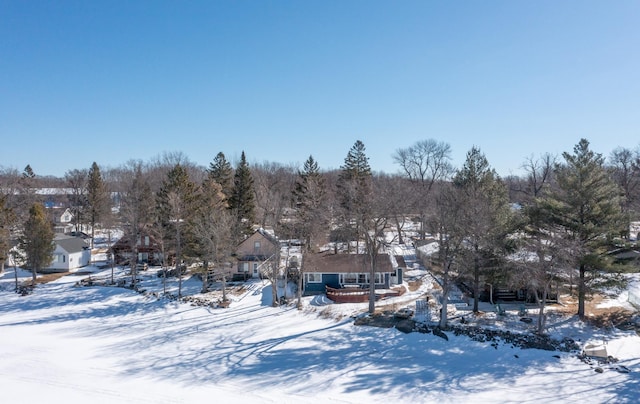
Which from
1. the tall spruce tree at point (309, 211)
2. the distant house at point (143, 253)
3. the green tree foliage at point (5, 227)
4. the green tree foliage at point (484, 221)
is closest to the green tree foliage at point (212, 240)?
the tall spruce tree at point (309, 211)

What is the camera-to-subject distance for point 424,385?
50.9 ft

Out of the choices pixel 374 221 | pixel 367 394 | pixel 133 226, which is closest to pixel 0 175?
pixel 133 226

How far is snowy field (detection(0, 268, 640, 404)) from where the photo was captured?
14.7 meters

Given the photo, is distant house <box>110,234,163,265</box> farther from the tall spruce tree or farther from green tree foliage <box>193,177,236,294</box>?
the tall spruce tree

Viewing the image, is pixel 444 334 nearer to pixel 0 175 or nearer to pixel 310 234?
pixel 310 234

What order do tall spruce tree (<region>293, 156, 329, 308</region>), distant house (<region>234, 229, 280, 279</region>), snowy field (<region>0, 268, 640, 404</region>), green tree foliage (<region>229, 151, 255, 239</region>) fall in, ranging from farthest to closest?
green tree foliage (<region>229, 151, 255, 239</region>), distant house (<region>234, 229, 280, 279</region>), tall spruce tree (<region>293, 156, 329, 308</region>), snowy field (<region>0, 268, 640, 404</region>)

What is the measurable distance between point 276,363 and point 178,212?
1799 cm

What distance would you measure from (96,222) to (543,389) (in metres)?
54.9

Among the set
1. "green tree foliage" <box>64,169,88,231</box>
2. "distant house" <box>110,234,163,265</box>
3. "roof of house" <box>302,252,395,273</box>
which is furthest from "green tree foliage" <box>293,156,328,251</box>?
"green tree foliage" <box>64,169,88,231</box>

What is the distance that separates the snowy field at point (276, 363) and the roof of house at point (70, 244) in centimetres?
1556

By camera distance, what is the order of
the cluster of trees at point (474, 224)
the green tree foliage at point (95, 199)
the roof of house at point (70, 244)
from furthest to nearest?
the green tree foliage at point (95, 199)
the roof of house at point (70, 244)
the cluster of trees at point (474, 224)

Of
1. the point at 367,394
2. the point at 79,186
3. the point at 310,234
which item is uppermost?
the point at 79,186

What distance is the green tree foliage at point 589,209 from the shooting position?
2130cm

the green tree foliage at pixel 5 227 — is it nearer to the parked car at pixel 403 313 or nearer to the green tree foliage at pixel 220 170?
the green tree foliage at pixel 220 170
